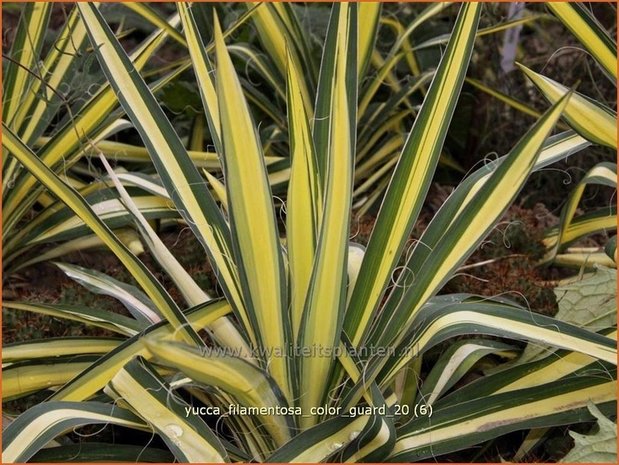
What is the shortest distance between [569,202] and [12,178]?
99 cm

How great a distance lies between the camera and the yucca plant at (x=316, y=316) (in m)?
0.96

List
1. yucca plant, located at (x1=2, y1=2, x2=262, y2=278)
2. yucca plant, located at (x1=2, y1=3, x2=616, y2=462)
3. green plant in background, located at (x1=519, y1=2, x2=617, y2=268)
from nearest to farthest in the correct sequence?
yucca plant, located at (x1=2, y1=3, x2=616, y2=462) → green plant in background, located at (x1=519, y1=2, x2=617, y2=268) → yucca plant, located at (x1=2, y1=2, x2=262, y2=278)

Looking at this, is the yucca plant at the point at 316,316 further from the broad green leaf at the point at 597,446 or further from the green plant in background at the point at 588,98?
the green plant in background at the point at 588,98

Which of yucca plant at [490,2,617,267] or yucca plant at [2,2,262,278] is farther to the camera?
yucca plant at [2,2,262,278]

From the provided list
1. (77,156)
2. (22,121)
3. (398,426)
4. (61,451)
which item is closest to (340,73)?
(398,426)

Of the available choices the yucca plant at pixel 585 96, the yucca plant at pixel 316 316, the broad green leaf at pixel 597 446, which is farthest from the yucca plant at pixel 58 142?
the broad green leaf at pixel 597 446

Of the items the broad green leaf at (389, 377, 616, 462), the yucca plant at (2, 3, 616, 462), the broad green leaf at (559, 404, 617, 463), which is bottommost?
the broad green leaf at (559, 404, 617, 463)

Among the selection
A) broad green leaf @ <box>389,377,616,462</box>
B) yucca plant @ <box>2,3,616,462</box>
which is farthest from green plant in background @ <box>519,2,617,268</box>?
broad green leaf @ <box>389,377,616,462</box>

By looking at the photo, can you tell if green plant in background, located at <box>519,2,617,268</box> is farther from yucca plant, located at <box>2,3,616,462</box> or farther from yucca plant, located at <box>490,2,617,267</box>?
yucca plant, located at <box>2,3,616,462</box>

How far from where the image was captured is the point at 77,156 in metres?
1.51

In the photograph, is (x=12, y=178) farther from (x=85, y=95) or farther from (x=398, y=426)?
(x=398, y=426)

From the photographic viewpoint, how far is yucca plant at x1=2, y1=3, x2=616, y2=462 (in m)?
0.96

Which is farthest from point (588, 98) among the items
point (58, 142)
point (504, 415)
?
point (58, 142)

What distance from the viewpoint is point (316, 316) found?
0.97 meters
